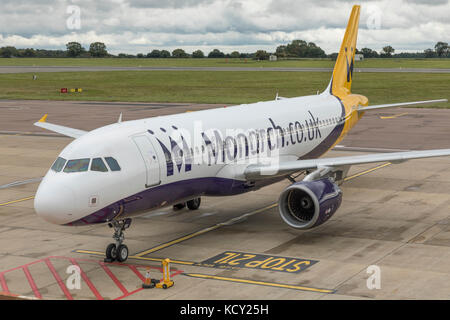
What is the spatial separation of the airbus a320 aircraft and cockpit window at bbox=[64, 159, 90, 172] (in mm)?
29

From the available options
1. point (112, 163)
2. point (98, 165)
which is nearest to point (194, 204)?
point (112, 163)

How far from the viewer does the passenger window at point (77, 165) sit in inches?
716

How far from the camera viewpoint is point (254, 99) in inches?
3125

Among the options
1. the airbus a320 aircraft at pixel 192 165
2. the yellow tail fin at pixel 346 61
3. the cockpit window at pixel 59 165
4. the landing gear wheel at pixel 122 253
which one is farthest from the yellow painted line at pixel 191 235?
the yellow tail fin at pixel 346 61

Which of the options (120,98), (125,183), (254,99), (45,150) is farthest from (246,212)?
(120,98)

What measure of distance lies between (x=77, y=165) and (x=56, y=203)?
1502 millimetres

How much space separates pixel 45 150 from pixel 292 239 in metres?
25.7

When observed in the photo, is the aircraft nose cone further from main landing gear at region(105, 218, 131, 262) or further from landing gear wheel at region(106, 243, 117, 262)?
landing gear wheel at region(106, 243, 117, 262)

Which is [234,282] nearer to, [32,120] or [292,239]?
[292,239]

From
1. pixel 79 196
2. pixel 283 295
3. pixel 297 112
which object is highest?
pixel 297 112

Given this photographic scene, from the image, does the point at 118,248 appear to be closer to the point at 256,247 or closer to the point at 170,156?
the point at 170,156

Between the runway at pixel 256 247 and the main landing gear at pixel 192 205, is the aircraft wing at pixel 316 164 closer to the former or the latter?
the runway at pixel 256 247

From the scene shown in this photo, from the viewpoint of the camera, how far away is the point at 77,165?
18312 millimetres

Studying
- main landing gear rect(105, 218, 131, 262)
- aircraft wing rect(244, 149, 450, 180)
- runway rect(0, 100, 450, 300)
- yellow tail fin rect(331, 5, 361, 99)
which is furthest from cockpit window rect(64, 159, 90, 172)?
yellow tail fin rect(331, 5, 361, 99)
